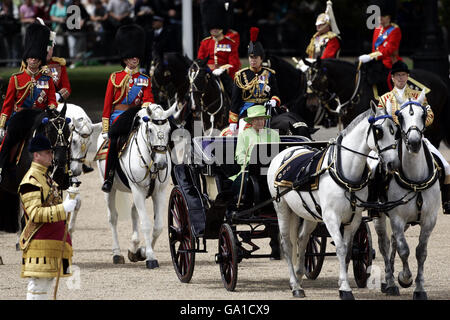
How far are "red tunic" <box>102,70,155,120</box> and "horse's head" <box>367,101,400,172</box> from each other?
3948 millimetres

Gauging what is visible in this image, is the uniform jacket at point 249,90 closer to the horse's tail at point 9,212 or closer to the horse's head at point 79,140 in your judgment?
the horse's head at point 79,140

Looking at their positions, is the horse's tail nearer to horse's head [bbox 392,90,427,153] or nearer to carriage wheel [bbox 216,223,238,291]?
carriage wheel [bbox 216,223,238,291]

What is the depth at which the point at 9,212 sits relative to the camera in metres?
13.4

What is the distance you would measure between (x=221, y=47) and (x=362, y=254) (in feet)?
23.5

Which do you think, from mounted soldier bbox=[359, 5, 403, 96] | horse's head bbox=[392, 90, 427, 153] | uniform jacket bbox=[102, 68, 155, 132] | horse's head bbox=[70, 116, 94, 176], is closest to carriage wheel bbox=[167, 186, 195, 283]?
uniform jacket bbox=[102, 68, 155, 132]

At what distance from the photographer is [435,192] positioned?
394 inches

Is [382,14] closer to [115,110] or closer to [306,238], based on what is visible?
[115,110]

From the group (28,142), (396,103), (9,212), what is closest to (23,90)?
(28,142)

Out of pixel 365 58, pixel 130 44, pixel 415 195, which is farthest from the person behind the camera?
pixel 365 58

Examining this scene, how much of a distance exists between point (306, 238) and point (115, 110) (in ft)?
11.1

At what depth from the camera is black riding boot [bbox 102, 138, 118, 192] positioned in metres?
12.6

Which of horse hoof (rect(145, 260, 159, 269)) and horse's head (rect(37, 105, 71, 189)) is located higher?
horse's head (rect(37, 105, 71, 189))

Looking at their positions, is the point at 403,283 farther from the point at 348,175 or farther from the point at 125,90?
the point at 125,90

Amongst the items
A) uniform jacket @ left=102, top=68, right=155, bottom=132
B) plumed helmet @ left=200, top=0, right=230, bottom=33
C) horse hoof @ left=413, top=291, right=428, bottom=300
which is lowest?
horse hoof @ left=413, top=291, right=428, bottom=300
